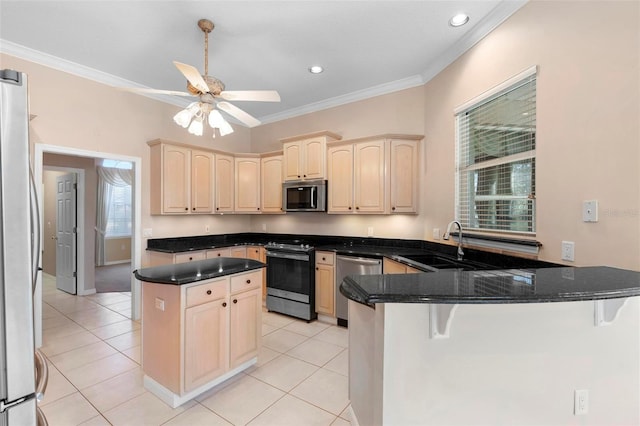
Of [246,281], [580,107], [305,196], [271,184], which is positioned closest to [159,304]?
[246,281]

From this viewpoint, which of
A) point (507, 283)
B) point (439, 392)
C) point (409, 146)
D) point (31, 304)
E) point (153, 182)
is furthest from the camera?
point (153, 182)

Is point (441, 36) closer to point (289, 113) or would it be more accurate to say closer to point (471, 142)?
point (471, 142)

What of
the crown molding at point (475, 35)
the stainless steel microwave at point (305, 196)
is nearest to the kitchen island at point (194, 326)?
the stainless steel microwave at point (305, 196)

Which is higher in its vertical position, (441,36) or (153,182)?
(441,36)

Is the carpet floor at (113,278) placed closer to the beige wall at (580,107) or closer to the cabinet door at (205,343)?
the cabinet door at (205,343)

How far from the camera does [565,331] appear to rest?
1433 mm

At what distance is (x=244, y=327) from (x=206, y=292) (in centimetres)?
54

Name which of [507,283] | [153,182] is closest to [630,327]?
[507,283]

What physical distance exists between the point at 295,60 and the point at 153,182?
2471 mm

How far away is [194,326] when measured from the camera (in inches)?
84.1

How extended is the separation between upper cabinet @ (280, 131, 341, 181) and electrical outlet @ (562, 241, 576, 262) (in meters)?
2.74

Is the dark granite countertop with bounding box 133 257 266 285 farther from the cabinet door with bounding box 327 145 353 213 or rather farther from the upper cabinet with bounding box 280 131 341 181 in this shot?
the upper cabinet with bounding box 280 131 341 181

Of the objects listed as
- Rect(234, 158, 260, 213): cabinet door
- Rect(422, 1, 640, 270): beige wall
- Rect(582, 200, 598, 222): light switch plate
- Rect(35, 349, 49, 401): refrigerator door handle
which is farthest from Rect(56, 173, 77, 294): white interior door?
Rect(582, 200, 598, 222): light switch plate

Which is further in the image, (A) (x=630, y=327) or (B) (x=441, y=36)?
(B) (x=441, y=36)
